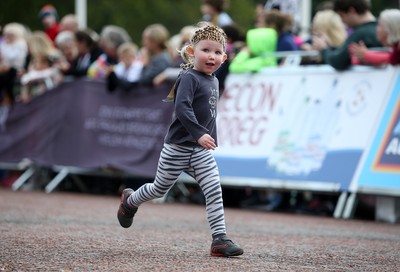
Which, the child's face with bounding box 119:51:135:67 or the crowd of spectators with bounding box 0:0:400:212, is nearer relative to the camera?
the crowd of spectators with bounding box 0:0:400:212

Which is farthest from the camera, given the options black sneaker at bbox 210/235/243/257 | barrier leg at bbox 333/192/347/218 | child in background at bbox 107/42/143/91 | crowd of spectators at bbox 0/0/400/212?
child in background at bbox 107/42/143/91

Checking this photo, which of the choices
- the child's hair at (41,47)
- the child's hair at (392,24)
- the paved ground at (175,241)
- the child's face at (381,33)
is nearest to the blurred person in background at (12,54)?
the child's hair at (41,47)

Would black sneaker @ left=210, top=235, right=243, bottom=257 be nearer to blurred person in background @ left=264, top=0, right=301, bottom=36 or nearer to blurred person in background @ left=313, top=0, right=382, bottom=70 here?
blurred person in background @ left=313, top=0, right=382, bottom=70

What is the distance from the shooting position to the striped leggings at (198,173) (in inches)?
283

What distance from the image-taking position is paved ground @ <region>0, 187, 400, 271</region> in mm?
6492

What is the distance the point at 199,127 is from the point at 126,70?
24.9 feet

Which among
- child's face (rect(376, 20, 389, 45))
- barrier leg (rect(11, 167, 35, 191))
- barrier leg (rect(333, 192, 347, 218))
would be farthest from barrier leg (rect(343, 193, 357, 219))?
barrier leg (rect(11, 167, 35, 191))

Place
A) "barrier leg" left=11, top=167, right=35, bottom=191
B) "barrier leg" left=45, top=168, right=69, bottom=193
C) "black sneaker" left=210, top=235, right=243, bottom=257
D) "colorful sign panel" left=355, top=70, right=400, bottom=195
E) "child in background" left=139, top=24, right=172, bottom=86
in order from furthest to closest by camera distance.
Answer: "barrier leg" left=11, top=167, right=35, bottom=191 → "barrier leg" left=45, top=168, right=69, bottom=193 → "child in background" left=139, top=24, right=172, bottom=86 → "colorful sign panel" left=355, top=70, right=400, bottom=195 → "black sneaker" left=210, top=235, right=243, bottom=257

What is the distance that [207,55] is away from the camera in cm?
718

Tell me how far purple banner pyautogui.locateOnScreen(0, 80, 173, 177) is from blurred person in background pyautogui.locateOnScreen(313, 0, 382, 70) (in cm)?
291

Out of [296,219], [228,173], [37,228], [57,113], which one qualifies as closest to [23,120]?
[57,113]

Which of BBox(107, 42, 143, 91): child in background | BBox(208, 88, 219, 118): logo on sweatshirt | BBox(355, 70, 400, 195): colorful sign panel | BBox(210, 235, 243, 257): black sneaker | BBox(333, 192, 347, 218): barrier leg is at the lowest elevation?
BBox(333, 192, 347, 218): barrier leg

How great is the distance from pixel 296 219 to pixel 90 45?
235 inches

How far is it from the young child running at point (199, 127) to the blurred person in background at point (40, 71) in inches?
336
